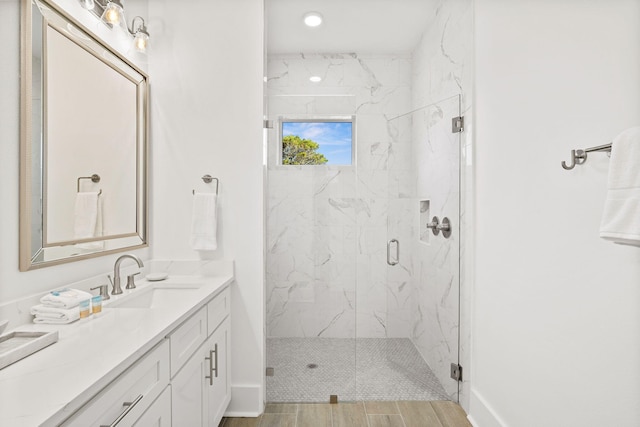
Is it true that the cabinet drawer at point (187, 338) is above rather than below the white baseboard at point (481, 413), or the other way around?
above

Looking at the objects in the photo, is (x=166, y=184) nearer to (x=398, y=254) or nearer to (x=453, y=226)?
(x=398, y=254)

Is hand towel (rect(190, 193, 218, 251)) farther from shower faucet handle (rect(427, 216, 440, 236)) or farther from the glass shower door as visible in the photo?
shower faucet handle (rect(427, 216, 440, 236))

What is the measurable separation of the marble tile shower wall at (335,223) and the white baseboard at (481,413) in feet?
2.57

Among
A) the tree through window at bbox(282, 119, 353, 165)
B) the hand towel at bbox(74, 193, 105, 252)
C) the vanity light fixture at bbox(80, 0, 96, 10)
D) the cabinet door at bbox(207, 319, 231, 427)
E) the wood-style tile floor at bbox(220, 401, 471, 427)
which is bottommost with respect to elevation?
the wood-style tile floor at bbox(220, 401, 471, 427)

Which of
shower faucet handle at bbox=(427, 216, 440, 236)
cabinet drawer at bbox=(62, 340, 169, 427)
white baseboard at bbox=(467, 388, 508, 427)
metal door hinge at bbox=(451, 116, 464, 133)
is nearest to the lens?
cabinet drawer at bbox=(62, 340, 169, 427)

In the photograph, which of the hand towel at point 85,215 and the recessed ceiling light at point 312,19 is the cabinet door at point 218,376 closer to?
the hand towel at point 85,215

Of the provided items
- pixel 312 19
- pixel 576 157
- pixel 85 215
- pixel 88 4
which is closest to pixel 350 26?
pixel 312 19

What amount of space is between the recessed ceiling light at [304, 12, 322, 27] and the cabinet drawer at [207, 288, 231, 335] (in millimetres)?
2068

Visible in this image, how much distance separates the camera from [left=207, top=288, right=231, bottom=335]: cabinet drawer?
1617 millimetres

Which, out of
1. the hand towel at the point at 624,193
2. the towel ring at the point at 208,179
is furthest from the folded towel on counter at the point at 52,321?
the hand towel at the point at 624,193

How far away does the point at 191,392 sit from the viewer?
1361 mm

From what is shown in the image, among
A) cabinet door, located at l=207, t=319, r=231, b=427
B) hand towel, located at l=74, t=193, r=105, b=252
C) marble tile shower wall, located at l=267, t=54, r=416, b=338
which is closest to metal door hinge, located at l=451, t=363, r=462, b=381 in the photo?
marble tile shower wall, located at l=267, t=54, r=416, b=338

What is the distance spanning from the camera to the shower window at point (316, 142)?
2.19 m

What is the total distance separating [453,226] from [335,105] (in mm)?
1108
